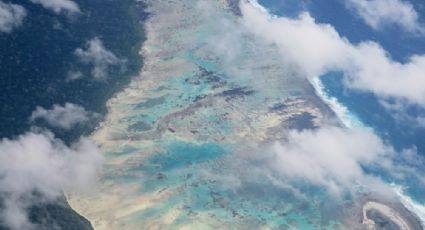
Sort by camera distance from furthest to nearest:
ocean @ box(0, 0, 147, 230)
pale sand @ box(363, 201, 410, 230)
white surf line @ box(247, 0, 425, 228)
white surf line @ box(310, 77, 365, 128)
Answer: white surf line @ box(310, 77, 365, 128) → ocean @ box(0, 0, 147, 230) → white surf line @ box(247, 0, 425, 228) → pale sand @ box(363, 201, 410, 230)

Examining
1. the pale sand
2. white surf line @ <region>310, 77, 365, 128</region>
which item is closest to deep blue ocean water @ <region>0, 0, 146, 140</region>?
white surf line @ <region>310, 77, 365, 128</region>

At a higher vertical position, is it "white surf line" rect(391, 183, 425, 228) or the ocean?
the ocean

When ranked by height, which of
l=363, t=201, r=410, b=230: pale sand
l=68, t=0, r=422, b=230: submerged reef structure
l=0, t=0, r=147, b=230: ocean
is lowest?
l=363, t=201, r=410, b=230: pale sand

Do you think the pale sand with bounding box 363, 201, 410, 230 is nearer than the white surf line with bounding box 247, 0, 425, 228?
Yes

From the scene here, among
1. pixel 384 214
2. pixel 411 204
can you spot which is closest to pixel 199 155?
pixel 384 214

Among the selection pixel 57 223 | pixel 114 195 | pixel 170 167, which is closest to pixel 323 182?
pixel 170 167

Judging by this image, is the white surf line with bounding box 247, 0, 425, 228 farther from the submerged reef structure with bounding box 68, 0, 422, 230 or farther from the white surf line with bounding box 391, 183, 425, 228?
the submerged reef structure with bounding box 68, 0, 422, 230

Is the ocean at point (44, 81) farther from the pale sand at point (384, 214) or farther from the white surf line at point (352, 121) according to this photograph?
the pale sand at point (384, 214)

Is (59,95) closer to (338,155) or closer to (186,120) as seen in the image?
(186,120)
